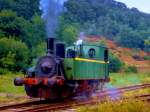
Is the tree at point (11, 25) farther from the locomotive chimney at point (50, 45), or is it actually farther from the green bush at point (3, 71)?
the locomotive chimney at point (50, 45)

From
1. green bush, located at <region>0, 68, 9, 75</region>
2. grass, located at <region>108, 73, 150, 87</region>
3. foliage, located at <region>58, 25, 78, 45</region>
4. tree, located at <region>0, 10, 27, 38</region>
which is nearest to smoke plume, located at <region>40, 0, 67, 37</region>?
grass, located at <region>108, 73, 150, 87</region>

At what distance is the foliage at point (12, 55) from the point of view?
44.0 m

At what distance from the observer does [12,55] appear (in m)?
44.1

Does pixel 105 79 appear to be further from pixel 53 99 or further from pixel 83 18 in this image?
pixel 83 18

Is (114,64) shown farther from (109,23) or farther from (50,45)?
(50,45)

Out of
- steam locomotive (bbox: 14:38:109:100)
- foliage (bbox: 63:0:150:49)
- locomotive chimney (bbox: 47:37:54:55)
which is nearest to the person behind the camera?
steam locomotive (bbox: 14:38:109:100)

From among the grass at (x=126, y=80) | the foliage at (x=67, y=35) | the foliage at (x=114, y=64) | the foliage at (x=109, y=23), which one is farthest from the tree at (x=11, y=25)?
the foliage at (x=109, y=23)

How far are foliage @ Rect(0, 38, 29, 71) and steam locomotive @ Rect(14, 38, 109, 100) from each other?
2371 centimetres

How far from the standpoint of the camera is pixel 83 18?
89.5 m

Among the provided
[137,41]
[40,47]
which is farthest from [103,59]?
[137,41]

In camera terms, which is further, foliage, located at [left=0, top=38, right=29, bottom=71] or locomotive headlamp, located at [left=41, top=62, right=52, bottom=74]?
foliage, located at [left=0, top=38, right=29, bottom=71]

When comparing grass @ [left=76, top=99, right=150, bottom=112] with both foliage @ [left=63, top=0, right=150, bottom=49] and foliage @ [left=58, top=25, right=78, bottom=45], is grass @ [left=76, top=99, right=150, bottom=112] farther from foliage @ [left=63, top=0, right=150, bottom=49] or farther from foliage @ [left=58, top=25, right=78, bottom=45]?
foliage @ [left=63, top=0, right=150, bottom=49]

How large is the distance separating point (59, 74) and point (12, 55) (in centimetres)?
2524

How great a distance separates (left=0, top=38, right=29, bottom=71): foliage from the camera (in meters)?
44.0
